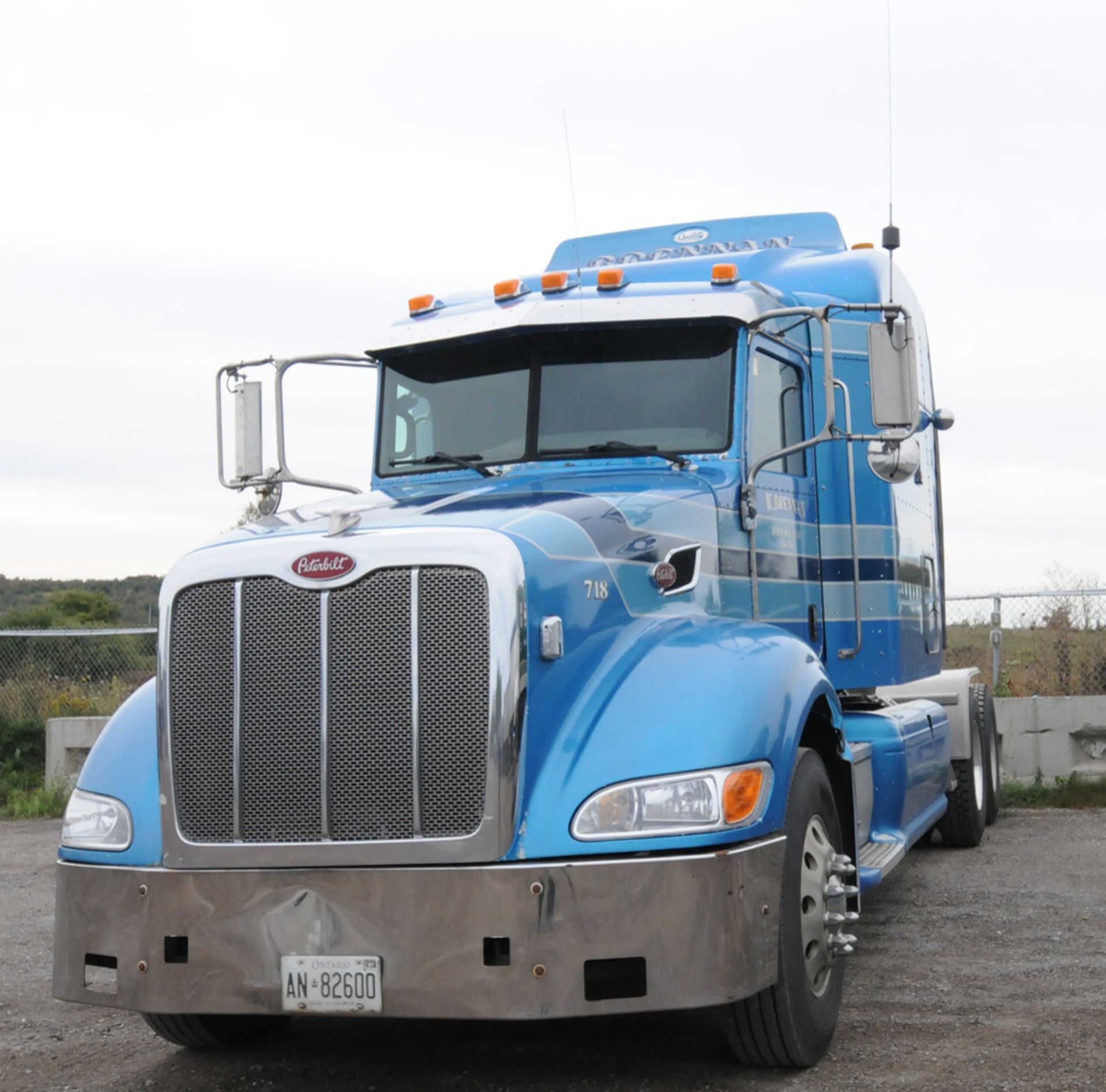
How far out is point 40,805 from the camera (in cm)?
1465

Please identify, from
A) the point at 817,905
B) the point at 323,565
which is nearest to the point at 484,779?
the point at 323,565

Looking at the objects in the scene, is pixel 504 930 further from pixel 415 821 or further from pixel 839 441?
pixel 839 441

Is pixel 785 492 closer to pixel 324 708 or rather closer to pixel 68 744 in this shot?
pixel 324 708

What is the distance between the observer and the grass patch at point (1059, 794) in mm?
12805

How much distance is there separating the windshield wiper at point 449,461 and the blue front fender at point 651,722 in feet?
4.83

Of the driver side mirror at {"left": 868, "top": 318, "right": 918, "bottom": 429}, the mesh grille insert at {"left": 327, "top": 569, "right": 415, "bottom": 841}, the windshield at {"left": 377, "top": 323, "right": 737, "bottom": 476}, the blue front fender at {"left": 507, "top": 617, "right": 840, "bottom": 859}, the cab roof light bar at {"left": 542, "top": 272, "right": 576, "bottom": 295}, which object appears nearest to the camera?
the blue front fender at {"left": 507, "top": 617, "right": 840, "bottom": 859}

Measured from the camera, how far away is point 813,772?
5.44 meters

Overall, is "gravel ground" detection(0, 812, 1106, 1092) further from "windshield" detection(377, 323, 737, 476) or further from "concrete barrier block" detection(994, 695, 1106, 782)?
"concrete barrier block" detection(994, 695, 1106, 782)

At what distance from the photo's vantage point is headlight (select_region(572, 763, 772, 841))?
4.54m

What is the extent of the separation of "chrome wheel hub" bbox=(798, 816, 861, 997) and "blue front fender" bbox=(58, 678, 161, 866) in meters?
2.19

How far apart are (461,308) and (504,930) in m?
3.55

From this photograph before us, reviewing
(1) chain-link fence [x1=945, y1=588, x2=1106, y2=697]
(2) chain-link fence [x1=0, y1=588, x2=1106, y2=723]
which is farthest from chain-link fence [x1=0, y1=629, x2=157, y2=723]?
(1) chain-link fence [x1=945, y1=588, x2=1106, y2=697]

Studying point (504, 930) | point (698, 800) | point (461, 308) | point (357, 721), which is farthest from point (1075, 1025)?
point (461, 308)

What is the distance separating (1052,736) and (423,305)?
322 inches
